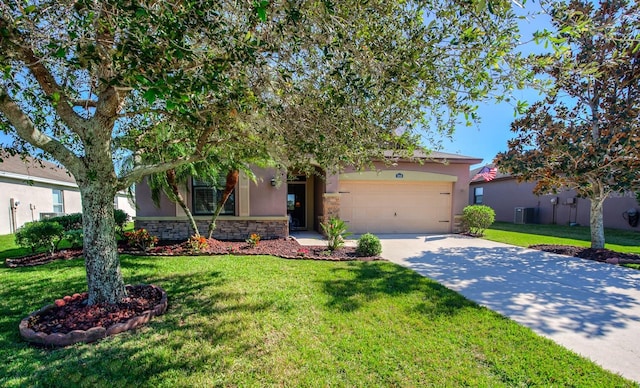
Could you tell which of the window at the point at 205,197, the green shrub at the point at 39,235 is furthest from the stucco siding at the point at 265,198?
the green shrub at the point at 39,235

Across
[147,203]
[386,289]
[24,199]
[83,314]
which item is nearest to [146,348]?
[83,314]

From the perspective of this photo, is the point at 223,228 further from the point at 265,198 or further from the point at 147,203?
the point at 147,203

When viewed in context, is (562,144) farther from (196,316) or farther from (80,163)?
(80,163)

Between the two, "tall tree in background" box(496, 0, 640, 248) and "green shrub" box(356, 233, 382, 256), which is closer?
"tall tree in background" box(496, 0, 640, 248)

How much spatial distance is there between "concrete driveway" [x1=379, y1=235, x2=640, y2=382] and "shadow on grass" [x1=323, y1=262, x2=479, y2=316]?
0.38 meters

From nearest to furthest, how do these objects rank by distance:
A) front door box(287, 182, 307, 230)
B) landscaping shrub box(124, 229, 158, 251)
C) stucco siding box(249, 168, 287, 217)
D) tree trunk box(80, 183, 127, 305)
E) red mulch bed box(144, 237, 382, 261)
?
tree trunk box(80, 183, 127, 305) < red mulch bed box(144, 237, 382, 261) < landscaping shrub box(124, 229, 158, 251) < stucco siding box(249, 168, 287, 217) < front door box(287, 182, 307, 230)

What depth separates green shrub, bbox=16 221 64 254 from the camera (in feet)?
23.1

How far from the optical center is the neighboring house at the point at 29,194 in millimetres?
12698

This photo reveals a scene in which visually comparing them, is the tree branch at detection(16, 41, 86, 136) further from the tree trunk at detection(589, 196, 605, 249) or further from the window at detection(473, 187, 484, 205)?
the window at detection(473, 187, 484, 205)

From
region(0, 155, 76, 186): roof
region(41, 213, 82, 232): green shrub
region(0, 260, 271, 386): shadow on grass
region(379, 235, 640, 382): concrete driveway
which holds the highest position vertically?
region(0, 155, 76, 186): roof

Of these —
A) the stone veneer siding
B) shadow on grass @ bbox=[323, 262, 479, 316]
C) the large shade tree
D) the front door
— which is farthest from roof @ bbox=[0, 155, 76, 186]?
shadow on grass @ bbox=[323, 262, 479, 316]

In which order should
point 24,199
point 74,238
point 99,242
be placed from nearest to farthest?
1. point 99,242
2. point 74,238
3. point 24,199

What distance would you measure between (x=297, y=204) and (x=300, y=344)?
10.2 metres

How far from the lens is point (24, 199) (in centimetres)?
1368
